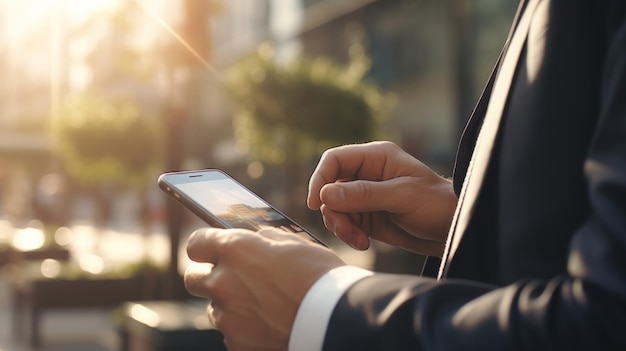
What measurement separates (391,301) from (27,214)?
40137 mm

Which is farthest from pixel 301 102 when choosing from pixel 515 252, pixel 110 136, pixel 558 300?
pixel 558 300

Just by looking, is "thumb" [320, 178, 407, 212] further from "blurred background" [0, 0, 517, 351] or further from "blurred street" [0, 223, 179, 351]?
"blurred street" [0, 223, 179, 351]

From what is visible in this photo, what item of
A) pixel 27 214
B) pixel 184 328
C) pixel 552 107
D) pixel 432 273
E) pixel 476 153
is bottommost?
pixel 27 214

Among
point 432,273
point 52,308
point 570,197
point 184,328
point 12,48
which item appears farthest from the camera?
point 12,48

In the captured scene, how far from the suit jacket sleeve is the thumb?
0.51m

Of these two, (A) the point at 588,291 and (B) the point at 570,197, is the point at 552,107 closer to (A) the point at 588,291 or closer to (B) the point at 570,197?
(B) the point at 570,197

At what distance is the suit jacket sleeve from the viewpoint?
103 cm

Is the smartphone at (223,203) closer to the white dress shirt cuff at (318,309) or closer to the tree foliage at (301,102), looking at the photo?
the white dress shirt cuff at (318,309)

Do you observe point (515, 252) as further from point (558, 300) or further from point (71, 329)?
point (71, 329)

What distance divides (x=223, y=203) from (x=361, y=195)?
0.85 feet

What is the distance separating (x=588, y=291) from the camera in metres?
1.04

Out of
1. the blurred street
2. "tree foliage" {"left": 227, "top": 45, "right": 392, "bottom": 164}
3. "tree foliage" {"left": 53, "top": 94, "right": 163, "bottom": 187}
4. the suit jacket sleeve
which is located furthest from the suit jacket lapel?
"tree foliage" {"left": 53, "top": 94, "right": 163, "bottom": 187}

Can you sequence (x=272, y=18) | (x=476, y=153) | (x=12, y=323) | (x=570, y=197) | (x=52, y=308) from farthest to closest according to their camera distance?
(x=272, y=18) < (x=12, y=323) < (x=52, y=308) < (x=476, y=153) < (x=570, y=197)

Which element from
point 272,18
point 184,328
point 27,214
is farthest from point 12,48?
point 184,328
